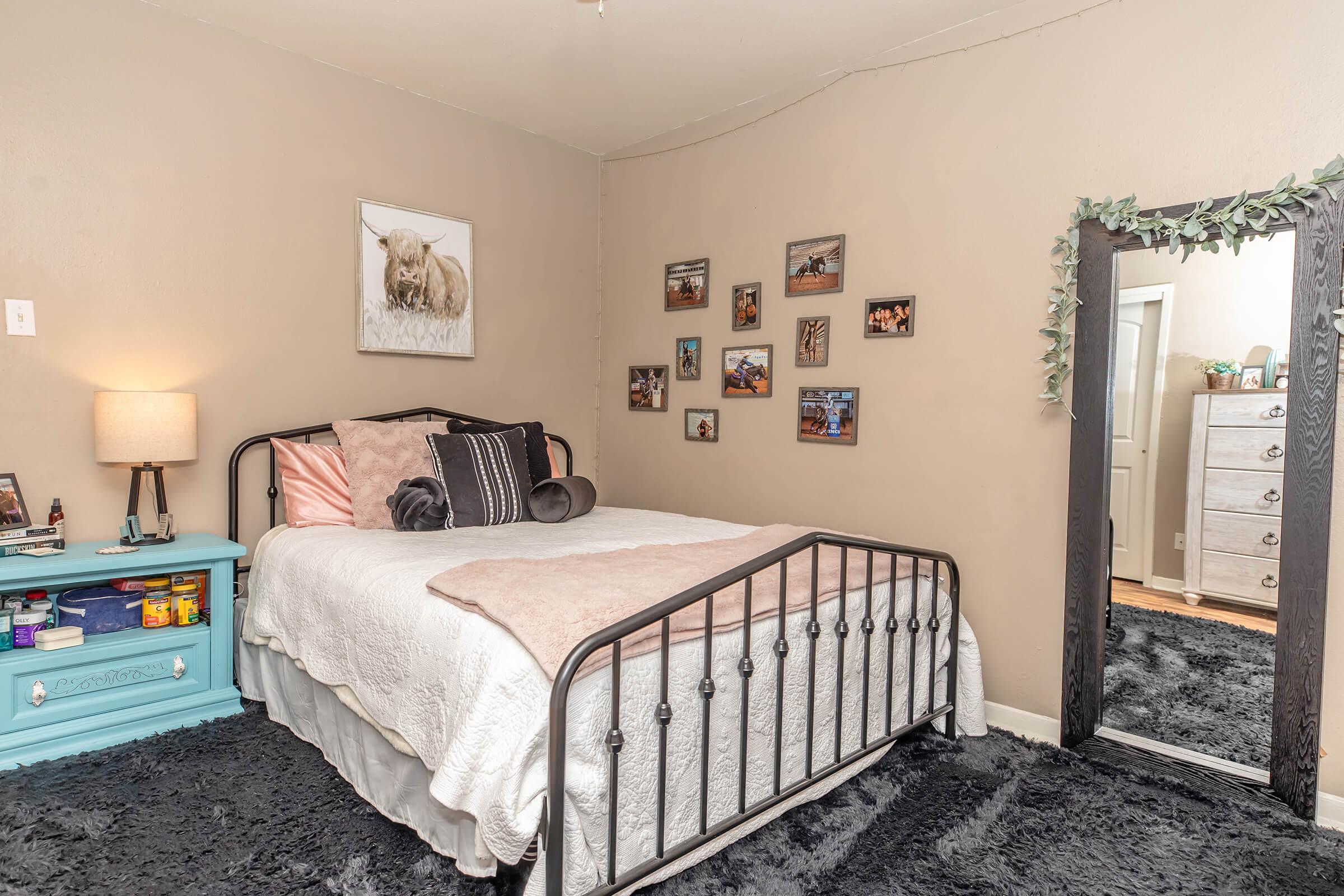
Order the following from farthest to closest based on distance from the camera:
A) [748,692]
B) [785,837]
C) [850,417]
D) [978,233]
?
[850,417], [978,233], [785,837], [748,692]

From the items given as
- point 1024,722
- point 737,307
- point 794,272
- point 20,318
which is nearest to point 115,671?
point 20,318

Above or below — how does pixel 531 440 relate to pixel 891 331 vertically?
below

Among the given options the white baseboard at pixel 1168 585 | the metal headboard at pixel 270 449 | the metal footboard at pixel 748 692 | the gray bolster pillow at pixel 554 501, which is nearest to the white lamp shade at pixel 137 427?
the metal headboard at pixel 270 449

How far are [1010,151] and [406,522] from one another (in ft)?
8.26

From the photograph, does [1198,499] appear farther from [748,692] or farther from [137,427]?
[137,427]

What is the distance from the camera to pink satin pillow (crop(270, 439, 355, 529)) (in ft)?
9.14

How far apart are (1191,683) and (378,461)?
113 inches

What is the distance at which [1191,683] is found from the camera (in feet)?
7.59

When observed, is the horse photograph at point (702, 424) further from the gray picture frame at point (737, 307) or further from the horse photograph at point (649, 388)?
the gray picture frame at point (737, 307)

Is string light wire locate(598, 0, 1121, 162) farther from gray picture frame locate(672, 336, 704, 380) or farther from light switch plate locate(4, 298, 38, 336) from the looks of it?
light switch plate locate(4, 298, 38, 336)

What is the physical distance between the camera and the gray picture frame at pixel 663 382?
3854mm

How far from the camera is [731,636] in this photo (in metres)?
1.82

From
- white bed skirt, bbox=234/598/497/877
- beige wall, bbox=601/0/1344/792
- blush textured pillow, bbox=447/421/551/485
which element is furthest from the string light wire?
white bed skirt, bbox=234/598/497/877

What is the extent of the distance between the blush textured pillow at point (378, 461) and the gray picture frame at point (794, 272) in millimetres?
1666
